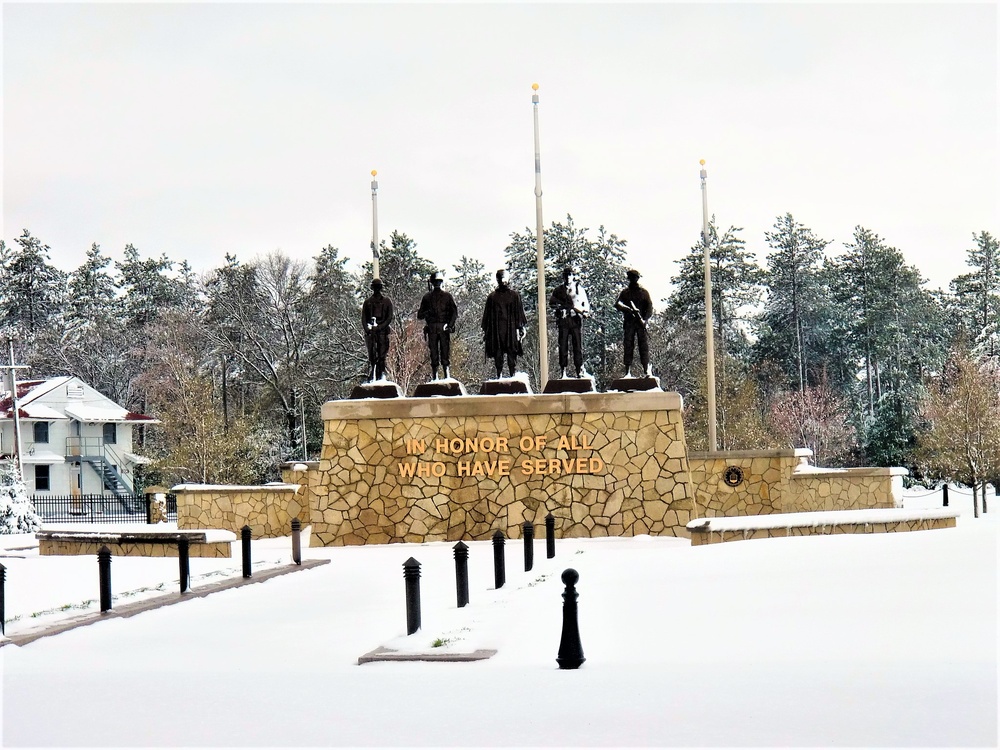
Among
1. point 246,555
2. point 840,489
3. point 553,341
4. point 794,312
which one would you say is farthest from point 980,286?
point 246,555

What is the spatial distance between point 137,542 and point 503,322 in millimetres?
8099

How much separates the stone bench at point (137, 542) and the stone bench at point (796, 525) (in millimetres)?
8206

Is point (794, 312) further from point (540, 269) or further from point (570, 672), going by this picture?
point (570, 672)

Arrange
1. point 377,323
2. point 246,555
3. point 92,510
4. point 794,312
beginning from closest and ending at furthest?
1. point 246,555
2. point 377,323
3. point 92,510
4. point 794,312

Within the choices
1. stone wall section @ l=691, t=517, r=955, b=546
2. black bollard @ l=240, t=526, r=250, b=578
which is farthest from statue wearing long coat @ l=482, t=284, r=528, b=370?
black bollard @ l=240, t=526, r=250, b=578

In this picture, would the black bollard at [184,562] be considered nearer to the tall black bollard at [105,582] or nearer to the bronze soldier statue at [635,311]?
the tall black bollard at [105,582]

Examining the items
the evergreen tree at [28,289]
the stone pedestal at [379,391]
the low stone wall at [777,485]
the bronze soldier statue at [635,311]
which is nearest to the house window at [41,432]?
the evergreen tree at [28,289]

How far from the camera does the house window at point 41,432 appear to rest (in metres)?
54.5

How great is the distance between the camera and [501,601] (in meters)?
12.6

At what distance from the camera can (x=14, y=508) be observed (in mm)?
32656

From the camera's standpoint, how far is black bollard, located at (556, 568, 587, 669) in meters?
8.52

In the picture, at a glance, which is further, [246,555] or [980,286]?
[980,286]

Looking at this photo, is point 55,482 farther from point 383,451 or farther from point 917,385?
point 917,385

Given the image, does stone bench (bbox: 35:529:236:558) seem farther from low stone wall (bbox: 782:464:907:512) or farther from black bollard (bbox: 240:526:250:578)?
low stone wall (bbox: 782:464:907:512)
